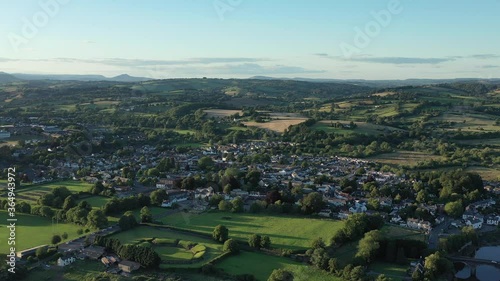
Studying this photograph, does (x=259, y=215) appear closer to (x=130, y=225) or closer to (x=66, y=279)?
(x=130, y=225)

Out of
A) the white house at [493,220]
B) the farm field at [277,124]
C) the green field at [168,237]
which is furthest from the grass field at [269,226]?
the farm field at [277,124]

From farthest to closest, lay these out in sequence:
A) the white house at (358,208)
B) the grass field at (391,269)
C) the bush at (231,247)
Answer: the white house at (358,208) → the bush at (231,247) → the grass field at (391,269)

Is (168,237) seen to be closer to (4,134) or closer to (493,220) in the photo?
(493,220)

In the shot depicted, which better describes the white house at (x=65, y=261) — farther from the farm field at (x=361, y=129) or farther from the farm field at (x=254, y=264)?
the farm field at (x=361, y=129)

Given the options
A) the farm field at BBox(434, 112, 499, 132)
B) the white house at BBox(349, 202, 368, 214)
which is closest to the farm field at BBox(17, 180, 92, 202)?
the white house at BBox(349, 202, 368, 214)

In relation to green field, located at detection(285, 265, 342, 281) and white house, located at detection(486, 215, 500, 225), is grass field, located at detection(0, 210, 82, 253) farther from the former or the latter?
white house, located at detection(486, 215, 500, 225)

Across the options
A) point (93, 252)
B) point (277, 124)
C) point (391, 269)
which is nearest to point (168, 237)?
point (93, 252)
